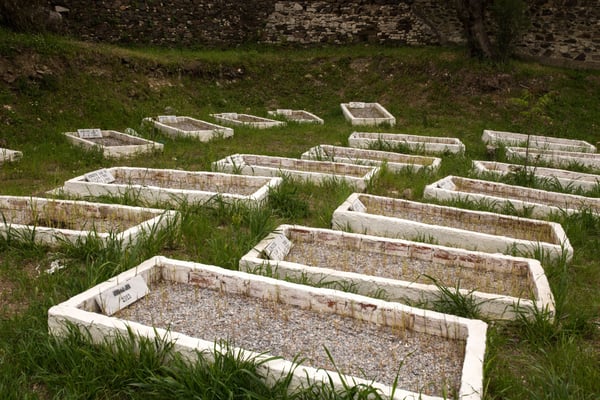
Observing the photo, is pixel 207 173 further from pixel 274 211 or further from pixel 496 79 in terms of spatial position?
pixel 496 79

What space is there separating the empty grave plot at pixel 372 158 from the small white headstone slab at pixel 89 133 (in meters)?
3.36

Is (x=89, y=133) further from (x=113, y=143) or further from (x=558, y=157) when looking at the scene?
(x=558, y=157)

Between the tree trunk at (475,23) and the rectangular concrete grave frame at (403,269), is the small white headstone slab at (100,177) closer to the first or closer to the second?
the rectangular concrete grave frame at (403,269)

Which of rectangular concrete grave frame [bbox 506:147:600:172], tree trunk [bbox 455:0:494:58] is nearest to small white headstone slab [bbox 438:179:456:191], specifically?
rectangular concrete grave frame [bbox 506:147:600:172]

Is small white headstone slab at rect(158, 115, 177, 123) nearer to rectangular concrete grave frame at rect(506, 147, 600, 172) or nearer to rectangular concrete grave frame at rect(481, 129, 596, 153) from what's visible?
rectangular concrete grave frame at rect(481, 129, 596, 153)

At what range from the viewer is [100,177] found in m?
5.87

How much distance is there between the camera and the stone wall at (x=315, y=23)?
12.5m

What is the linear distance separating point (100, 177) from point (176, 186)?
0.82 metres

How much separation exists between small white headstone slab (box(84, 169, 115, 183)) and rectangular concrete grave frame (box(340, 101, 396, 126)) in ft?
17.6

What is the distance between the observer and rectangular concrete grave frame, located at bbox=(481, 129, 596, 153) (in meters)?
8.55

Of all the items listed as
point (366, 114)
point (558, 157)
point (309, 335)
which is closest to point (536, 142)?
point (558, 157)

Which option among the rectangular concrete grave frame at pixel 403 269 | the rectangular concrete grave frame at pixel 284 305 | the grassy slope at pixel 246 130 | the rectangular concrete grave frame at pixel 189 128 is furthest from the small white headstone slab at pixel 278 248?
the rectangular concrete grave frame at pixel 189 128

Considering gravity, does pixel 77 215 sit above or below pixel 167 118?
below

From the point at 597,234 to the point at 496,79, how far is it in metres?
7.30
